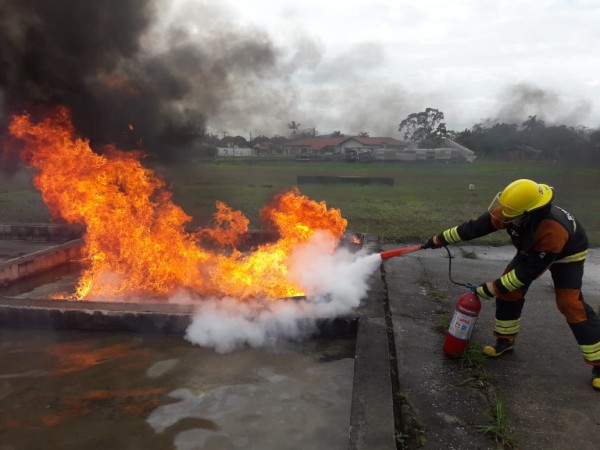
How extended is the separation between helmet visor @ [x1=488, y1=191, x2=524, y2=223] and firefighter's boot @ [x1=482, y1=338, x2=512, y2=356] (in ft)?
4.07

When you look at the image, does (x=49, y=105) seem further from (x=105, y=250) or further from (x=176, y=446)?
(x=176, y=446)

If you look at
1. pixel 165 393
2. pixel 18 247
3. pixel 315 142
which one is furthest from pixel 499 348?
pixel 315 142

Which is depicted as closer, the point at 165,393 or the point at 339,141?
the point at 165,393

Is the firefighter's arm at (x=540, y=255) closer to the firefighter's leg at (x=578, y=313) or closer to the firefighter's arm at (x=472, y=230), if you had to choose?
the firefighter's leg at (x=578, y=313)

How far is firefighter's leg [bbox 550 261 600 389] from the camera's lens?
3.81 meters

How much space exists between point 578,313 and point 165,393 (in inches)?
144

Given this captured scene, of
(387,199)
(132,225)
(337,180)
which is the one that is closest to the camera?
(132,225)

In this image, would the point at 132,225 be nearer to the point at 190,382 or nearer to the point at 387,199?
the point at 190,382

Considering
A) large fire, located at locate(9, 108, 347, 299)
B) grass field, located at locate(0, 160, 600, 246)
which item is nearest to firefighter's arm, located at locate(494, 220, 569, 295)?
large fire, located at locate(9, 108, 347, 299)

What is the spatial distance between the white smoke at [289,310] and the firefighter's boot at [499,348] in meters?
1.50

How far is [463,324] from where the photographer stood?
4.08 meters

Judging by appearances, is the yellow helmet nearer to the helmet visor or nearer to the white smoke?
the helmet visor

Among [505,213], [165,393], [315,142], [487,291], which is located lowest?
[165,393]

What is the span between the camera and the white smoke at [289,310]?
471cm
